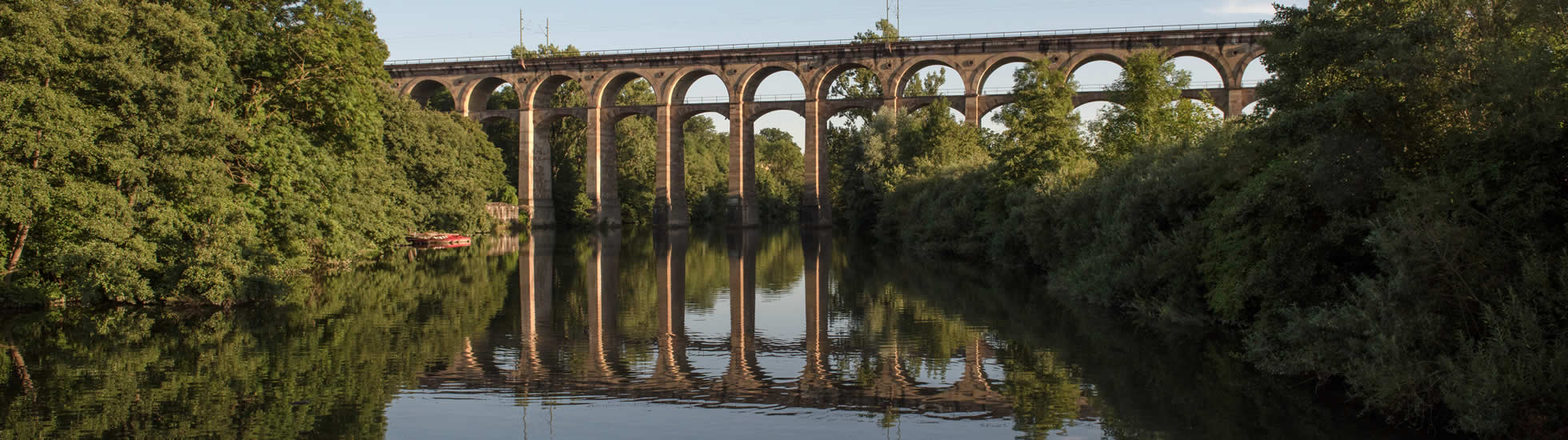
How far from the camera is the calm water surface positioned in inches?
459

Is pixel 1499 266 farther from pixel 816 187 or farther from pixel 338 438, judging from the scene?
pixel 816 187

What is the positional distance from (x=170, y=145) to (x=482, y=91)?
52.2 m

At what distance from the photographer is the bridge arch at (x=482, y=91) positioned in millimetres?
69625

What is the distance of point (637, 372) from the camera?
49.5 feet

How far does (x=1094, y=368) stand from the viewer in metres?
15.2

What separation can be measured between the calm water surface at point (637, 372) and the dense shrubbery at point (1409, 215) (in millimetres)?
901

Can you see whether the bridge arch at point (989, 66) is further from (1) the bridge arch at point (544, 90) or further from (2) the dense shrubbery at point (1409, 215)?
(2) the dense shrubbery at point (1409, 215)

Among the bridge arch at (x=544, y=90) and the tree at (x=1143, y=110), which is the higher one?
the bridge arch at (x=544, y=90)

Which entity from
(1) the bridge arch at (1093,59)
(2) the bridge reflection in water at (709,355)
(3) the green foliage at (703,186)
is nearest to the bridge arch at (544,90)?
(3) the green foliage at (703,186)

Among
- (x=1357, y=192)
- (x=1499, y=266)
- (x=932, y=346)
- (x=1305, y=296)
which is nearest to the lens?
(x=1499, y=266)

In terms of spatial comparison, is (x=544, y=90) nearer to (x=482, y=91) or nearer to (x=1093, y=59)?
(x=482, y=91)

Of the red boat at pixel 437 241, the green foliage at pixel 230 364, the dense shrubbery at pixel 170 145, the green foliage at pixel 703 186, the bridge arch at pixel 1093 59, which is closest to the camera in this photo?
the green foliage at pixel 230 364

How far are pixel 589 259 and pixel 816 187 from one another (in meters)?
27.6

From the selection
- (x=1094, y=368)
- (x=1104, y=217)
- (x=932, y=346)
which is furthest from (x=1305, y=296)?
(x=1104, y=217)
